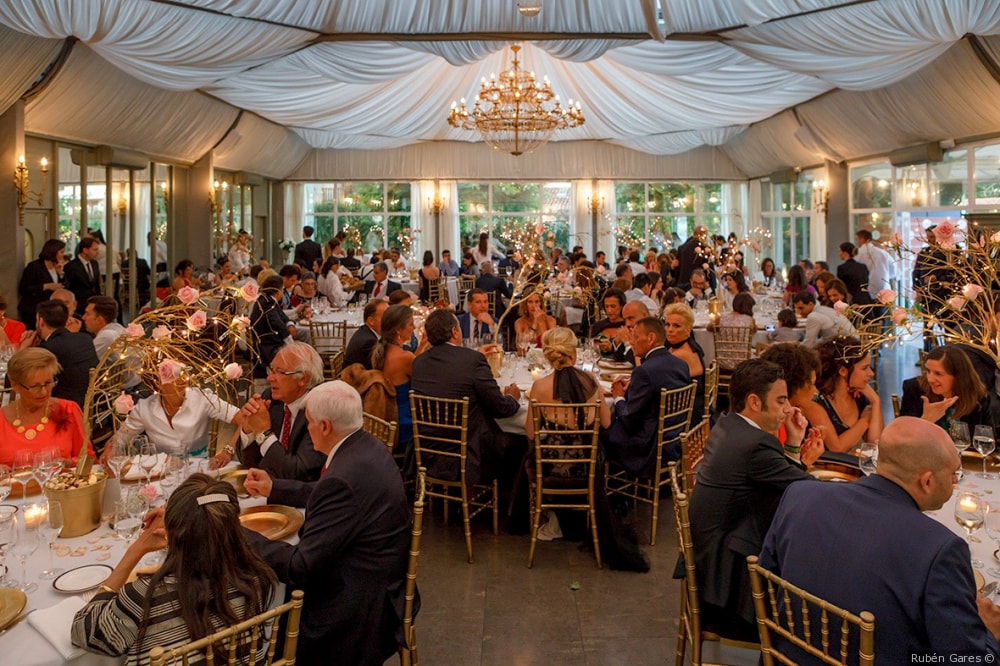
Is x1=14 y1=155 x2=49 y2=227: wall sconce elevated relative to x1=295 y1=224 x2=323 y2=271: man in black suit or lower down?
elevated

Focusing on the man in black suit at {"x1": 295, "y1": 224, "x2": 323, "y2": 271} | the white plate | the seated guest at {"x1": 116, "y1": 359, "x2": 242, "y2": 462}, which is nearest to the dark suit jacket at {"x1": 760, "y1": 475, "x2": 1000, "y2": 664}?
the white plate

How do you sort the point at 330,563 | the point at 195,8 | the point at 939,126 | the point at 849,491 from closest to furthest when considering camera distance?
the point at 849,491, the point at 330,563, the point at 195,8, the point at 939,126

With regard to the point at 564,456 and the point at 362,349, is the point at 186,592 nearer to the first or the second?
the point at 564,456

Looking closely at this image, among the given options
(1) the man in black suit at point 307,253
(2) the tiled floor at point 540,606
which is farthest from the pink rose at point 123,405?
(1) the man in black suit at point 307,253

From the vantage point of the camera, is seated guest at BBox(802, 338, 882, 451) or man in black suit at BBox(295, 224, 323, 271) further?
man in black suit at BBox(295, 224, 323, 271)

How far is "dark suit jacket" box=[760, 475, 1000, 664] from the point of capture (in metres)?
2.00

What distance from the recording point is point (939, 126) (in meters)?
11.7

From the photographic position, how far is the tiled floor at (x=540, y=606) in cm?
377

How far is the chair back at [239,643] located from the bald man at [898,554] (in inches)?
52.0

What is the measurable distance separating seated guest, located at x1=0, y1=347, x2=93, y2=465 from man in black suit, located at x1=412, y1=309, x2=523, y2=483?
187 centimetres

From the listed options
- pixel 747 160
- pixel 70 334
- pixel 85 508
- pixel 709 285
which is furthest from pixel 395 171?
pixel 85 508

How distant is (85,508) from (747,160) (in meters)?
19.0

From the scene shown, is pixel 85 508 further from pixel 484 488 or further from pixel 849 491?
pixel 484 488

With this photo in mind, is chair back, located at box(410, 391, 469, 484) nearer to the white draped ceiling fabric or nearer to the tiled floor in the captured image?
the tiled floor
